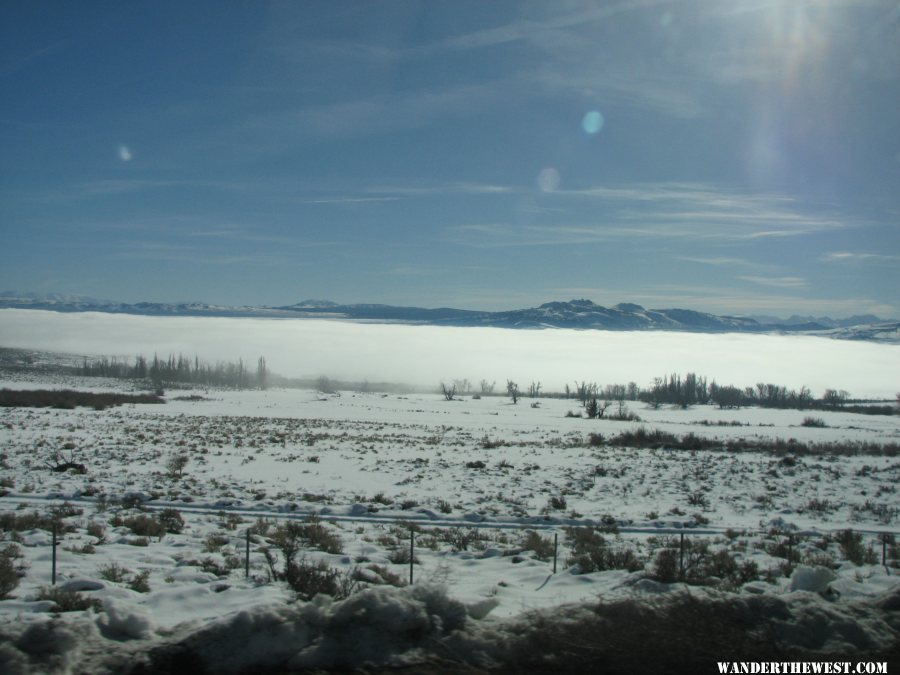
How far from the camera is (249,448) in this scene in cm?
2984

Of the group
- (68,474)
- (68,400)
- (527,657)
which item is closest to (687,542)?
(527,657)

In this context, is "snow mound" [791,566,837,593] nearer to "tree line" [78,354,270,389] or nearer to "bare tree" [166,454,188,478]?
"bare tree" [166,454,188,478]

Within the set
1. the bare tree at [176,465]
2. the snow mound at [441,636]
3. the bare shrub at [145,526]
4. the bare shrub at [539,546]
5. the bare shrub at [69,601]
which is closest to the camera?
the snow mound at [441,636]

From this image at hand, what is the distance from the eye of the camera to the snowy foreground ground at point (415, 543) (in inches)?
217

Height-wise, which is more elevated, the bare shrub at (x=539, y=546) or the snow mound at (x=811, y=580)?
the snow mound at (x=811, y=580)

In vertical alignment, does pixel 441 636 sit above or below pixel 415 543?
above

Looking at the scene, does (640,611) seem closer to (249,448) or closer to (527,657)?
(527,657)

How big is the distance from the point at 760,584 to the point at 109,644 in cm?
823

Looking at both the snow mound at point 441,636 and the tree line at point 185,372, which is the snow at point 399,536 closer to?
the snow mound at point 441,636

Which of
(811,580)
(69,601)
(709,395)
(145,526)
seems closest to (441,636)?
(69,601)

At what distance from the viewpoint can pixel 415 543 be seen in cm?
1195

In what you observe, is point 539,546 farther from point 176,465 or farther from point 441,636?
point 176,465

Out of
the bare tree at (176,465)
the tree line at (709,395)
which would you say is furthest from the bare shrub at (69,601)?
the tree line at (709,395)

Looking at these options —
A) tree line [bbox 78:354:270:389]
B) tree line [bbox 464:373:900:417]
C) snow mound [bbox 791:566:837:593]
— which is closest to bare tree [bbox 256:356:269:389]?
tree line [bbox 78:354:270:389]
